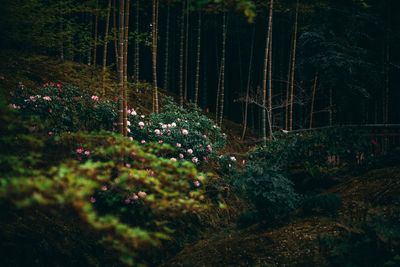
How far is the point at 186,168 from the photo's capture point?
2.66m

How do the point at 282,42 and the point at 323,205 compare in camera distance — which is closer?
the point at 323,205

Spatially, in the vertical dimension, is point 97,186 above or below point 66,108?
above

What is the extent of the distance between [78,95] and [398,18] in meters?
9.43

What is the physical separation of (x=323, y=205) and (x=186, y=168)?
4.17m

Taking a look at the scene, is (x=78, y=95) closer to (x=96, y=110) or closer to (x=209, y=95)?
(x=96, y=110)

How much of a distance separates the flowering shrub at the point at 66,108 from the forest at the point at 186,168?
27 millimetres

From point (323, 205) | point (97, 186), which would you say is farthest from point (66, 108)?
point (97, 186)

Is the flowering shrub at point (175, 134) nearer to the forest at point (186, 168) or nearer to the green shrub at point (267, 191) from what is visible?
the forest at point (186, 168)

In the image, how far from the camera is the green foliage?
6102 mm

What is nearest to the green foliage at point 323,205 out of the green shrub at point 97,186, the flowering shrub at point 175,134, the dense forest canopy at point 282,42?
the flowering shrub at point 175,134

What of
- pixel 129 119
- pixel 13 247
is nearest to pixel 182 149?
pixel 129 119

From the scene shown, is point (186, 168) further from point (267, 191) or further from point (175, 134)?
point (175, 134)

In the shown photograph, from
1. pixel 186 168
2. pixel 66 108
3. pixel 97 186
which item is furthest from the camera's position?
pixel 66 108

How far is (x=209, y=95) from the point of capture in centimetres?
1877
